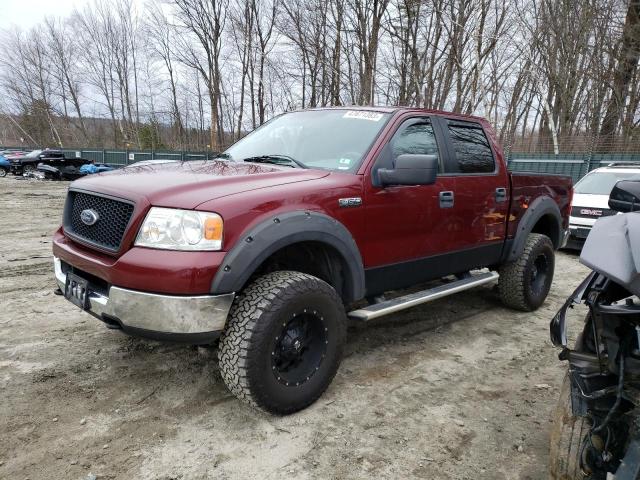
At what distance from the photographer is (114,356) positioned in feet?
11.3

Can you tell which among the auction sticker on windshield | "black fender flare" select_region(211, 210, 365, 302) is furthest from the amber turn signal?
the auction sticker on windshield

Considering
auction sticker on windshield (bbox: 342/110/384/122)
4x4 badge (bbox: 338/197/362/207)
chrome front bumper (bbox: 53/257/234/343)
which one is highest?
auction sticker on windshield (bbox: 342/110/384/122)

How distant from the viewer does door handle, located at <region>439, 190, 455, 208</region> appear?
3.63m

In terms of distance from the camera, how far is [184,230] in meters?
2.39

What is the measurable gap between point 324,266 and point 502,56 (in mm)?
22691

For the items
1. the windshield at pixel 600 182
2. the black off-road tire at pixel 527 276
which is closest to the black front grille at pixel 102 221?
the black off-road tire at pixel 527 276

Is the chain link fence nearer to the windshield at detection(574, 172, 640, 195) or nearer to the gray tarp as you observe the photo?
the windshield at detection(574, 172, 640, 195)

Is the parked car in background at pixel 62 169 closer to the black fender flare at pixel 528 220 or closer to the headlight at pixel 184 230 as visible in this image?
the black fender flare at pixel 528 220

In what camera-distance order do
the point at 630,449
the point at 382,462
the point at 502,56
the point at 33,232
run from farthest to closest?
the point at 502,56 → the point at 33,232 → the point at 382,462 → the point at 630,449

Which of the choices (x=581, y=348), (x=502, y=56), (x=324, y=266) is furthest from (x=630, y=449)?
(x=502, y=56)

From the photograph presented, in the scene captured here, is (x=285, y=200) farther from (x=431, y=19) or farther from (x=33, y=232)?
(x=431, y=19)

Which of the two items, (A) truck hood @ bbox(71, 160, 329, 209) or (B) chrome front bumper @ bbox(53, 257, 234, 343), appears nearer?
(B) chrome front bumper @ bbox(53, 257, 234, 343)

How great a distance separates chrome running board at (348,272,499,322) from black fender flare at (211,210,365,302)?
14 cm

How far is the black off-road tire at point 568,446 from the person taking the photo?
72.3 inches
